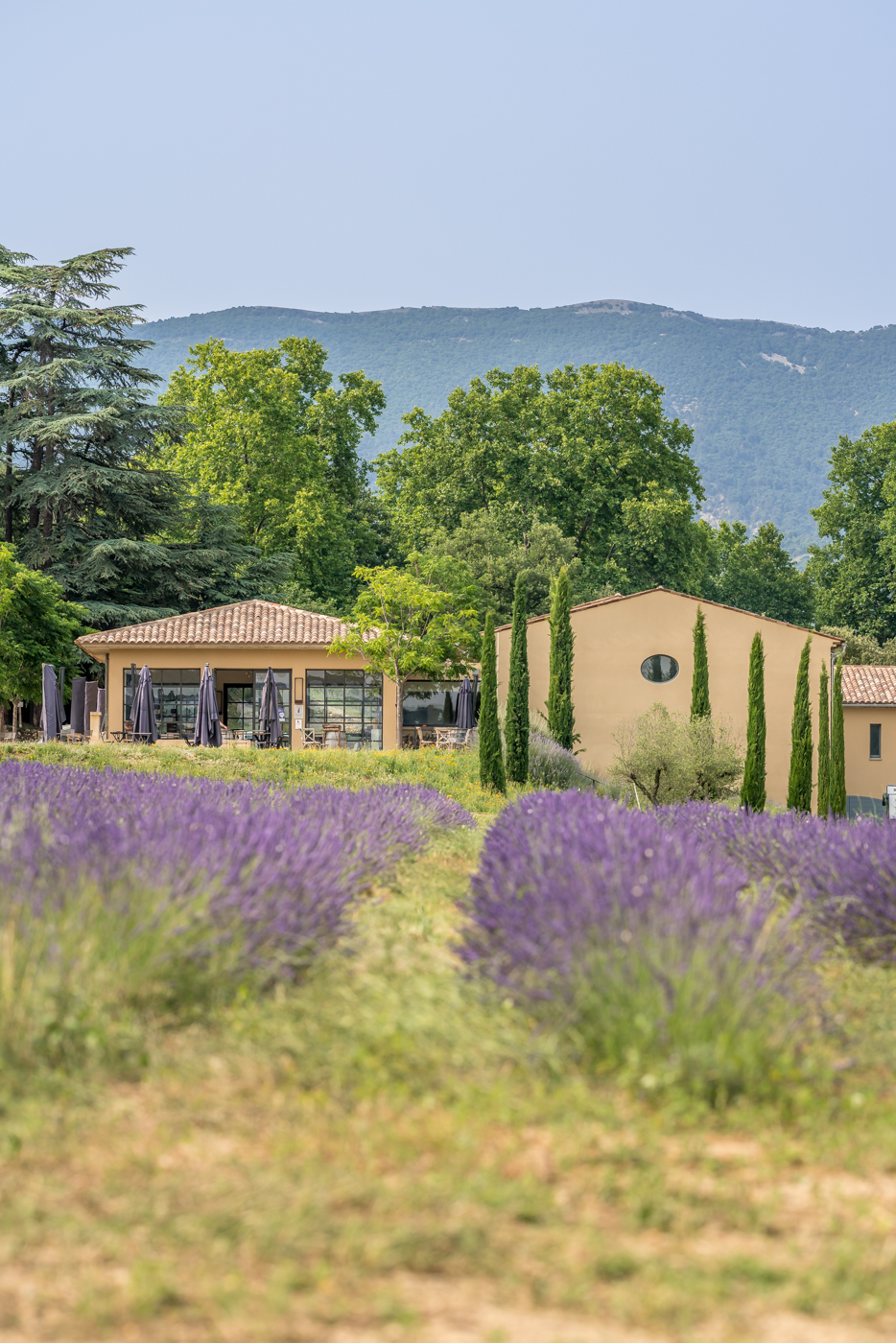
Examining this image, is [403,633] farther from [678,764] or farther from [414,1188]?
[414,1188]

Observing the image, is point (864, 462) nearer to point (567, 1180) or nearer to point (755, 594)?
point (755, 594)

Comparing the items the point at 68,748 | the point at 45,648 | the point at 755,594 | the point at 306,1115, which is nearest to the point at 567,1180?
the point at 306,1115

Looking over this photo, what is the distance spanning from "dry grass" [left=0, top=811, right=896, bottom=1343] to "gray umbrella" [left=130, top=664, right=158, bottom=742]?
64.6 ft

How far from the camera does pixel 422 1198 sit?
279 centimetres

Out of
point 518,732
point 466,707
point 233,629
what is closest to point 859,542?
point 466,707

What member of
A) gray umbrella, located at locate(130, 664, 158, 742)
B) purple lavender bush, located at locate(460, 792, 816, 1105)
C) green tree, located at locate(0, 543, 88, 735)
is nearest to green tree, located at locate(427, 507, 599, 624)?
green tree, located at locate(0, 543, 88, 735)

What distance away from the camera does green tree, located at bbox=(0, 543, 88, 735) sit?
86.7 ft

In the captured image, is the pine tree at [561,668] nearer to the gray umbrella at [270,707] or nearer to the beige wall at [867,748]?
the gray umbrella at [270,707]

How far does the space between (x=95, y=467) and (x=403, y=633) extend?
36.3ft

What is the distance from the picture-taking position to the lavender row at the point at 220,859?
454 centimetres

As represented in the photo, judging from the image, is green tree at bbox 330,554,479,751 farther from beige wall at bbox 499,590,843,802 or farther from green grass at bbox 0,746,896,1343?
green grass at bbox 0,746,896,1343

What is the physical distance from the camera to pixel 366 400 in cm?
4553

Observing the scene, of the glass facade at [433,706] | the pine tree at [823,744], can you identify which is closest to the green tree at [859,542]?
the pine tree at [823,744]

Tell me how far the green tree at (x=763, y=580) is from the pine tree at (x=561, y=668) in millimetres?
32514
